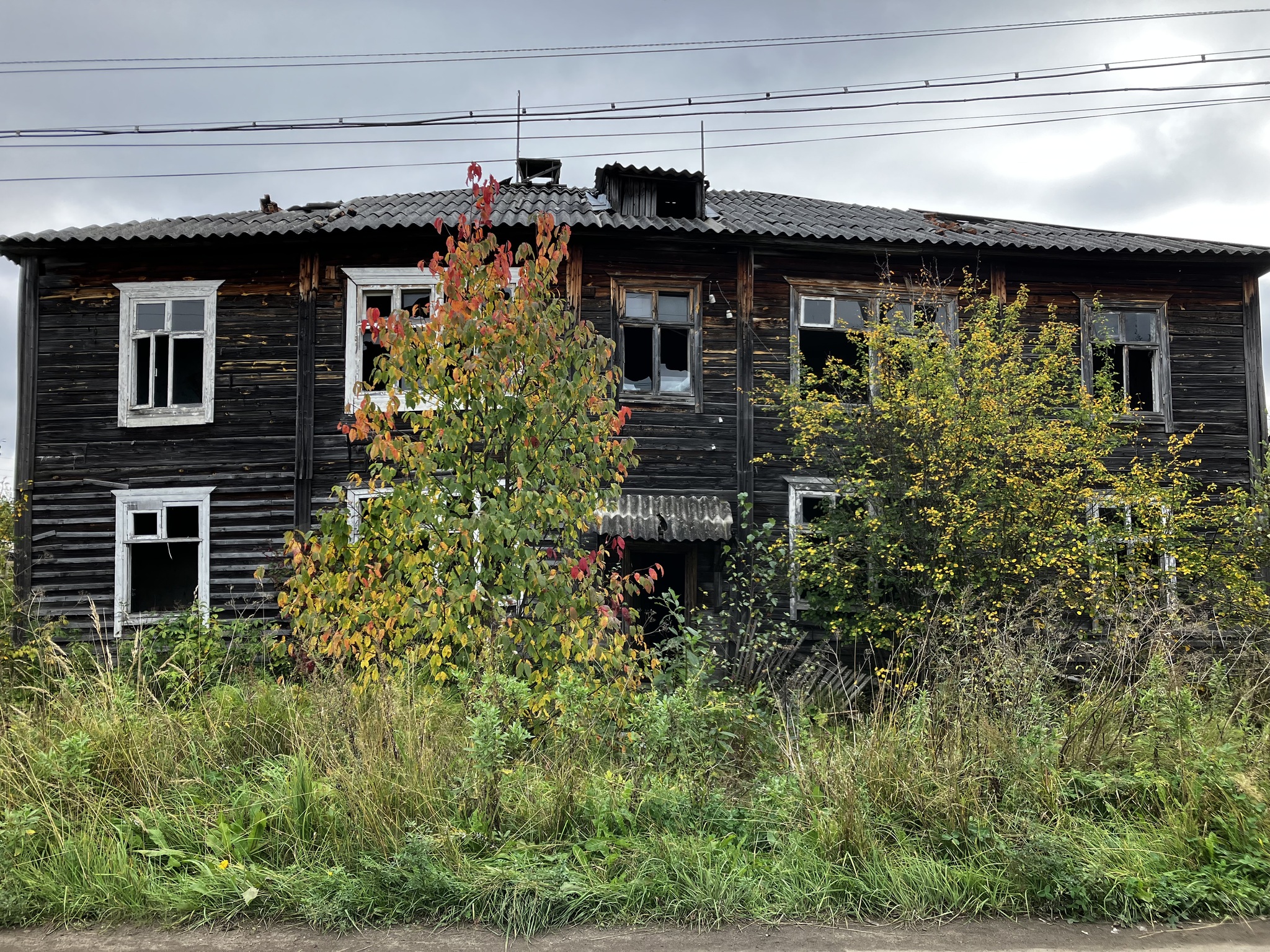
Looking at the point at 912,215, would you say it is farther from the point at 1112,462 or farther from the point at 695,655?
the point at 695,655

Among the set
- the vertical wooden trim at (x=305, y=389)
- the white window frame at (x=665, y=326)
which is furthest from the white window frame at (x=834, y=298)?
the vertical wooden trim at (x=305, y=389)

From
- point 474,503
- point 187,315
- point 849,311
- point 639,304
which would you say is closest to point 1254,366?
point 849,311

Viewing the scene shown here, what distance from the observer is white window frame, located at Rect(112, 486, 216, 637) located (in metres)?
11.8

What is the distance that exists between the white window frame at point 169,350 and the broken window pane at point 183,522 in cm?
122

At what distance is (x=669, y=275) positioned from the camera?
1216 cm

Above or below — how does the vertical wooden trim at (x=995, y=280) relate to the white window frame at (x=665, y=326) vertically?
above

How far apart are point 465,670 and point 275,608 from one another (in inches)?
295

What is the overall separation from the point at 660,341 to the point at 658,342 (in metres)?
0.15

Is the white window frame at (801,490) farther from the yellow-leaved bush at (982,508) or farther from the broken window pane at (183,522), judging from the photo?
the broken window pane at (183,522)

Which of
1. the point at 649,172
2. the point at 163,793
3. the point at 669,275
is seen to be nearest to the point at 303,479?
the point at 669,275

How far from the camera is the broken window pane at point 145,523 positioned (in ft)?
39.3

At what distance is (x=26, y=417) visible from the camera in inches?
472

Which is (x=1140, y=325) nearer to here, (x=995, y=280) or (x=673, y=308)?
(x=995, y=280)

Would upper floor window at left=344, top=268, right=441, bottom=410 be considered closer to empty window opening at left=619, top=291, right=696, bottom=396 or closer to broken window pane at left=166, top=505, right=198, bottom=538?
broken window pane at left=166, top=505, right=198, bottom=538
